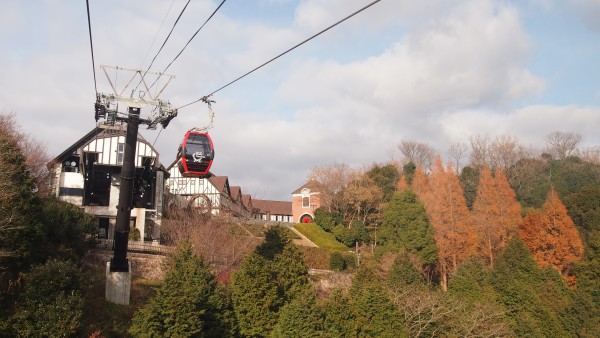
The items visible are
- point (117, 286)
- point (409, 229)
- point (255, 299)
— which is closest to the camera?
point (255, 299)

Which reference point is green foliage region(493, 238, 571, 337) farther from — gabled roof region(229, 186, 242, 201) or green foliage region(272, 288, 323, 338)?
gabled roof region(229, 186, 242, 201)

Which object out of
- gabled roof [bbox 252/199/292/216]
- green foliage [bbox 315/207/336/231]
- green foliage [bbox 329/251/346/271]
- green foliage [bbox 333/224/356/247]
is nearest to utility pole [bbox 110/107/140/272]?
green foliage [bbox 329/251/346/271]

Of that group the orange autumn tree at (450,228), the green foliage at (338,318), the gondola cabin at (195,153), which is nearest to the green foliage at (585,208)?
the orange autumn tree at (450,228)

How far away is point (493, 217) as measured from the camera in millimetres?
38438

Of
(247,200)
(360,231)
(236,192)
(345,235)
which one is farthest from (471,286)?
(247,200)

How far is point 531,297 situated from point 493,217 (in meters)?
12.6

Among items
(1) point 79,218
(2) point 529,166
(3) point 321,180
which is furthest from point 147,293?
(2) point 529,166

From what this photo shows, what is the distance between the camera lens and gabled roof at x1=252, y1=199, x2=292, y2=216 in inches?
2987

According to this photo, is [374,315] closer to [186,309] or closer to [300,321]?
[300,321]

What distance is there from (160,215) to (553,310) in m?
25.0

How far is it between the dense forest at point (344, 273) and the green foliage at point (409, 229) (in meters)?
0.09

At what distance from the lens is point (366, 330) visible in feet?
59.1

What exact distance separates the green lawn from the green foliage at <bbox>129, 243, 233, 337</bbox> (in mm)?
27769

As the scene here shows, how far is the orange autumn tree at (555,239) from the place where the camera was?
35031 millimetres
